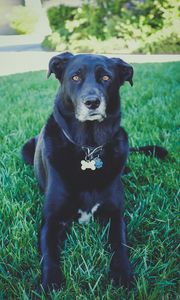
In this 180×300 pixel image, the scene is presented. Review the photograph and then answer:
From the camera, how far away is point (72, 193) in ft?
6.70

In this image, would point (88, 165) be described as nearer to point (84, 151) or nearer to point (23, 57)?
point (84, 151)

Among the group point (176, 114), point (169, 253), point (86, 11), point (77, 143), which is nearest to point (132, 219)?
point (169, 253)

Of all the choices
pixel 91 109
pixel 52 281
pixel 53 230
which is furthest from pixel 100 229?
pixel 91 109

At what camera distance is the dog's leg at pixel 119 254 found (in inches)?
66.1

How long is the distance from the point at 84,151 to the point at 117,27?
8.57 meters

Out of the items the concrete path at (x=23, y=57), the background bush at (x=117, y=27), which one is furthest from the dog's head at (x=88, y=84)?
the background bush at (x=117, y=27)

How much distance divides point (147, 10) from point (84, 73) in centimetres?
836

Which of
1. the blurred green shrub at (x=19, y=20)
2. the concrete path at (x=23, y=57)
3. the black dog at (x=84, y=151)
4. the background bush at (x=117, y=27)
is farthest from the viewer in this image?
the background bush at (x=117, y=27)

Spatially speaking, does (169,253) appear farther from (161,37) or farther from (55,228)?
(161,37)

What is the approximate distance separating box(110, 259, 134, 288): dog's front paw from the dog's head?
2.71 ft

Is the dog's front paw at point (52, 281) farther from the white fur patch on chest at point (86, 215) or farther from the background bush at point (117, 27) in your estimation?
the background bush at point (117, 27)

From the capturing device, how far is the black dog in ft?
6.63

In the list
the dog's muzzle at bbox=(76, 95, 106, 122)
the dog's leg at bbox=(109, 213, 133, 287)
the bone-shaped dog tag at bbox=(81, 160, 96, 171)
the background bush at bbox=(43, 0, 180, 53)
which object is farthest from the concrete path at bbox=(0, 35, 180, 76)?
the dog's leg at bbox=(109, 213, 133, 287)

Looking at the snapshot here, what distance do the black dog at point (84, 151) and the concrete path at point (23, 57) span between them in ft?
18.1
